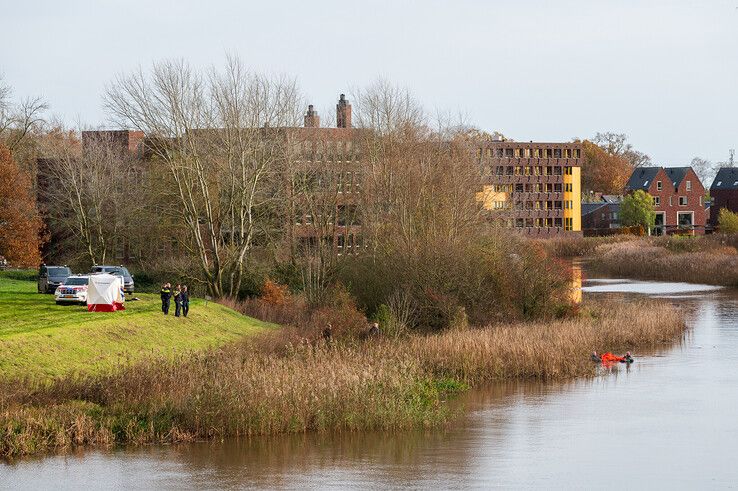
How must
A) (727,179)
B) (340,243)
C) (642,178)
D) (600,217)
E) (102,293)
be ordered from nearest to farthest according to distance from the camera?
1. (102,293)
2. (340,243)
3. (642,178)
4. (600,217)
5. (727,179)

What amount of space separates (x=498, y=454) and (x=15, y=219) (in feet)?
184

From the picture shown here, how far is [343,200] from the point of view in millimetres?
75938

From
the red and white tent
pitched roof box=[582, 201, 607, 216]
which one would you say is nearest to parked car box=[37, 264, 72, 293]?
the red and white tent

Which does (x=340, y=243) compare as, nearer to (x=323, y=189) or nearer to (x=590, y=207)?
(x=323, y=189)

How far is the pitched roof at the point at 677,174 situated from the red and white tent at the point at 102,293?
13714 centimetres

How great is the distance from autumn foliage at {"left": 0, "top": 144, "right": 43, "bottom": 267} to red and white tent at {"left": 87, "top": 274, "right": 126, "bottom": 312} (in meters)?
32.5

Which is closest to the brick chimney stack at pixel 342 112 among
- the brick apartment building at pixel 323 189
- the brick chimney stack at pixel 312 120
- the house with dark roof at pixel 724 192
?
the brick chimney stack at pixel 312 120

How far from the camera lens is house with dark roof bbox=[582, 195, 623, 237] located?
176750 millimetres

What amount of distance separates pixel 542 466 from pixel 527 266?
29437 mm

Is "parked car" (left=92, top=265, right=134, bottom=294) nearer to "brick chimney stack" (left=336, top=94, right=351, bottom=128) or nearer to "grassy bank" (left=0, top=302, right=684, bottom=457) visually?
"grassy bank" (left=0, top=302, right=684, bottom=457)

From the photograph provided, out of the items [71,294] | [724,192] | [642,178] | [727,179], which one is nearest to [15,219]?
[71,294]

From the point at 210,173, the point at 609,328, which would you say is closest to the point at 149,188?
the point at 210,173

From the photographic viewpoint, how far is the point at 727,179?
182 meters

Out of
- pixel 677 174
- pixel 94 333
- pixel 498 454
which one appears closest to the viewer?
pixel 498 454
